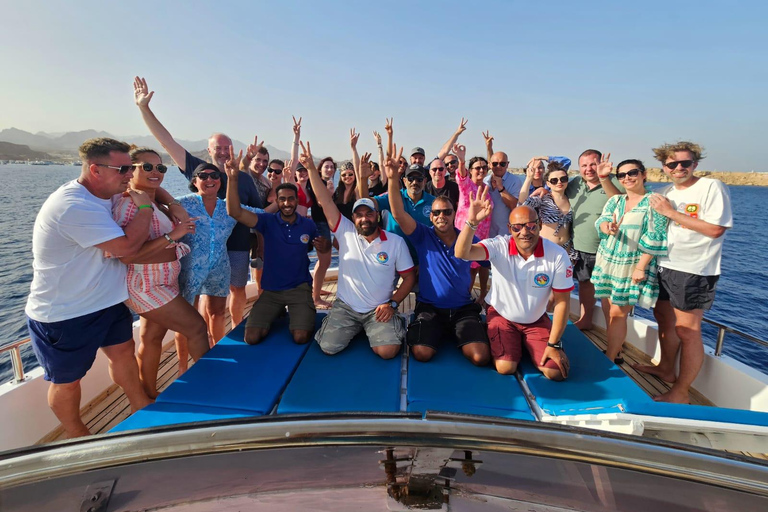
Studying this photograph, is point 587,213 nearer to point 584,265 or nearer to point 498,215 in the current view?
point 584,265

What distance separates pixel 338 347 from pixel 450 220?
1650mm

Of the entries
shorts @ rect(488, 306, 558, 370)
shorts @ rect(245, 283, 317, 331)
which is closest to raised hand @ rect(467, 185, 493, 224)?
shorts @ rect(488, 306, 558, 370)

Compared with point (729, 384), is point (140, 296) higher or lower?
higher

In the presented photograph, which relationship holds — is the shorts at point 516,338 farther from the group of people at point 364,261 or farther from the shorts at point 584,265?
the shorts at point 584,265

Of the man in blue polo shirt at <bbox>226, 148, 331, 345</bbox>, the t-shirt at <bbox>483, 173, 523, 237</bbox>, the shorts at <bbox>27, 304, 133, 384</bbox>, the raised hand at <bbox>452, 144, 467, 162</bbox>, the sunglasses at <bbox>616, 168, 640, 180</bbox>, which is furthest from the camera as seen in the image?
the raised hand at <bbox>452, 144, 467, 162</bbox>

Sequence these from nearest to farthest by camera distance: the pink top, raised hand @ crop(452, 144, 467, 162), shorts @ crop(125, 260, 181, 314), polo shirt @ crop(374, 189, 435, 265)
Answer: shorts @ crop(125, 260, 181, 314), polo shirt @ crop(374, 189, 435, 265), the pink top, raised hand @ crop(452, 144, 467, 162)

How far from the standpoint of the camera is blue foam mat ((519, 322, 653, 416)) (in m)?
2.72

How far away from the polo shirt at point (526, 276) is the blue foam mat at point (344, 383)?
1175mm

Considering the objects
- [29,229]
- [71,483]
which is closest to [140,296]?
[71,483]

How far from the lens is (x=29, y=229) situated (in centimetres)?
2005

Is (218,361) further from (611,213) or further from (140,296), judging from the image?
(611,213)

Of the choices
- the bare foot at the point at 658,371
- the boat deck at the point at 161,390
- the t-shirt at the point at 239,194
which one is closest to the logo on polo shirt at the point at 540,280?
the boat deck at the point at 161,390

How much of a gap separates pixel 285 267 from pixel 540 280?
8.60 feet

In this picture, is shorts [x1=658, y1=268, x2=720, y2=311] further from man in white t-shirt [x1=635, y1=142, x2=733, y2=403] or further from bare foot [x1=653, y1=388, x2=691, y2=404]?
bare foot [x1=653, y1=388, x2=691, y2=404]
